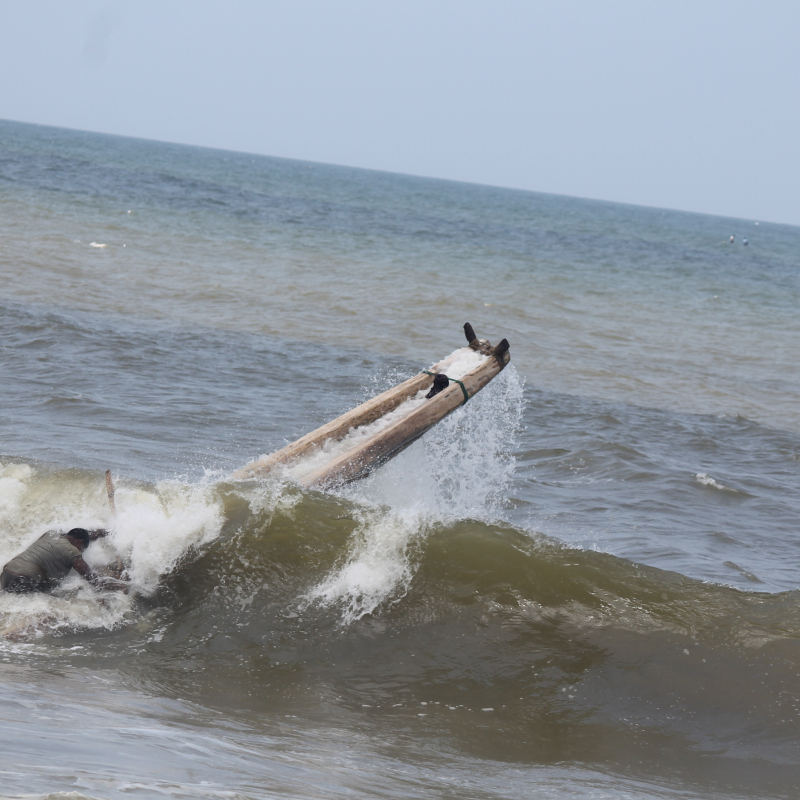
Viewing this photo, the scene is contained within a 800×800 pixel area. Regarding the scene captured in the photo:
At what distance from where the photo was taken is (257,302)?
1855cm

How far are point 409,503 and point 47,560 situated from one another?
2.93 m

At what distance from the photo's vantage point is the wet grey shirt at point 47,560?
558 cm

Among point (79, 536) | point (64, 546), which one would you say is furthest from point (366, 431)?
point (64, 546)

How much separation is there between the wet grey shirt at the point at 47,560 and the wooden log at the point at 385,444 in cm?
169

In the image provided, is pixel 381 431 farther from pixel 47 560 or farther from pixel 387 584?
pixel 47 560

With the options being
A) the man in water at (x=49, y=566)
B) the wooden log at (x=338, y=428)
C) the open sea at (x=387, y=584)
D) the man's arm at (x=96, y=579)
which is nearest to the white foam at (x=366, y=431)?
the wooden log at (x=338, y=428)

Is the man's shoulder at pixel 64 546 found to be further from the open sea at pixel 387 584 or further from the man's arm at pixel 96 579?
the open sea at pixel 387 584

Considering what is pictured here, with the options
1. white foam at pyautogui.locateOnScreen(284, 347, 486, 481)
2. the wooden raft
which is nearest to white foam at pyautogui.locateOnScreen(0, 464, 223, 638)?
the wooden raft

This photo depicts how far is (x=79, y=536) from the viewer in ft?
19.3

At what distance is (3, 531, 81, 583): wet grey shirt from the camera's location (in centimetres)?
558

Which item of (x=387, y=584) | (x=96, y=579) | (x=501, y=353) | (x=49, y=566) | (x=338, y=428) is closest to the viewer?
(x=49, y=566)

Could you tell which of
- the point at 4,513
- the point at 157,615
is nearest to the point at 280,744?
the point at 157,615

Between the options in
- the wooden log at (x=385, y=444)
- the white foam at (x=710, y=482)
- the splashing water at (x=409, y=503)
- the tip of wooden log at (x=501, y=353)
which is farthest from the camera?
the white foam at (x=710, y=482)

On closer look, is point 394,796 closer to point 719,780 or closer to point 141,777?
point 141,777
